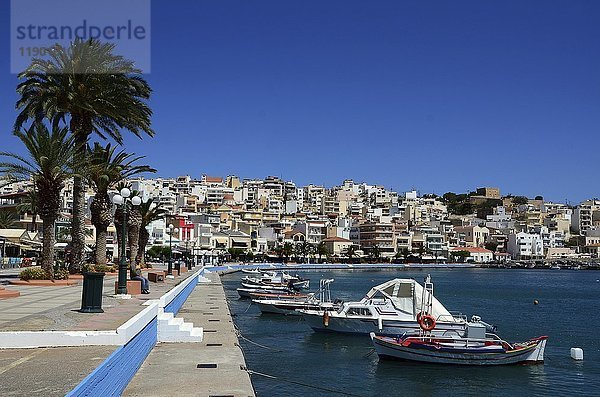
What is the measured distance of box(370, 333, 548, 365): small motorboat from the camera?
22.2m

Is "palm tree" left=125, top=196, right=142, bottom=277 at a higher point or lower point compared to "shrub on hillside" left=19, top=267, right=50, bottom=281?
higher

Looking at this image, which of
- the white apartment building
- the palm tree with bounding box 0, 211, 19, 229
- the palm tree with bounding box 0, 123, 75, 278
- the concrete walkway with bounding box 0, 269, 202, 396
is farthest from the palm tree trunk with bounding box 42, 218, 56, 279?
the white apartment building

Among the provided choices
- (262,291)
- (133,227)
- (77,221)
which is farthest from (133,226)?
(77,221)

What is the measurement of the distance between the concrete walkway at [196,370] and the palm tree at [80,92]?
18.1 m

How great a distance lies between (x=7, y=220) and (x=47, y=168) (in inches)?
2069

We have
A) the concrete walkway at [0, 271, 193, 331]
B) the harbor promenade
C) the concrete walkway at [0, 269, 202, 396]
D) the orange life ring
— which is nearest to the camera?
the concrete walkway at [0, 269, 202, 396]

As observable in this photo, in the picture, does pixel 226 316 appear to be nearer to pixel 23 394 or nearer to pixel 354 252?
pixel 23 394

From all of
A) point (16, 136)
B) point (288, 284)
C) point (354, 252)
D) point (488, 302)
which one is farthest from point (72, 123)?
point (354, 252)

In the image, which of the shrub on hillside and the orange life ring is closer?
the orange life ring

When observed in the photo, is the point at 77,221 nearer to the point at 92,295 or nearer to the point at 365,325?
the point at 365,325

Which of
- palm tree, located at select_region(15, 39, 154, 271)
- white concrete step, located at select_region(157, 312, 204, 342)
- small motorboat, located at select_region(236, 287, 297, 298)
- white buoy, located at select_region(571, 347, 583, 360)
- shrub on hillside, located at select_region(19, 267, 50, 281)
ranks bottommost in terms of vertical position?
white buoy, located at select_region(571, 347, 583, 360)

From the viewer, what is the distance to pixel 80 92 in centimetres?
3456

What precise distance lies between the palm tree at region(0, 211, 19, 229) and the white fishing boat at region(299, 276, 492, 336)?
5700 centimetres

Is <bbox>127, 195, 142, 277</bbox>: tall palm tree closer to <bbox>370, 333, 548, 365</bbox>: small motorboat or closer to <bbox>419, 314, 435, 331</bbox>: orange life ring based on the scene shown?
<bbox>419, 314, 435, 331</bbox>: orange life ring
